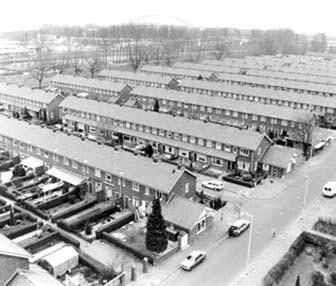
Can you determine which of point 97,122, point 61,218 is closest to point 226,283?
point 61,218

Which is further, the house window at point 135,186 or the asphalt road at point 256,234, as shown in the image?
the house window at point 135,186

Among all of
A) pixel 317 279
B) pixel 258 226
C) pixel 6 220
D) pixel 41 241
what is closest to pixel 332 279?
pixel 317 279

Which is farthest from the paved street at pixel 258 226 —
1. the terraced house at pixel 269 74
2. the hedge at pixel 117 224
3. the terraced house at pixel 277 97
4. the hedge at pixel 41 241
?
the terraced house at pixel 269 74

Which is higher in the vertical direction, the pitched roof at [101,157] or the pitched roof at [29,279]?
the pitched roof at [101,157]

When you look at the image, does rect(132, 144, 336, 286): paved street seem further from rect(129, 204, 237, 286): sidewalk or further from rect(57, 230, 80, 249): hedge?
rect(57, 230, 80, 249): hedge

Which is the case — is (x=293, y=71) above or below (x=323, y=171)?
above

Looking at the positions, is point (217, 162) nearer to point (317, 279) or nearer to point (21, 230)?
point (317, 279)

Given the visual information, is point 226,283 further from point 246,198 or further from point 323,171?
point 323,171

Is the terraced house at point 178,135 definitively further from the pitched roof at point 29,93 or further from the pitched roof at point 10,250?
the pitched roof at point 10,250
